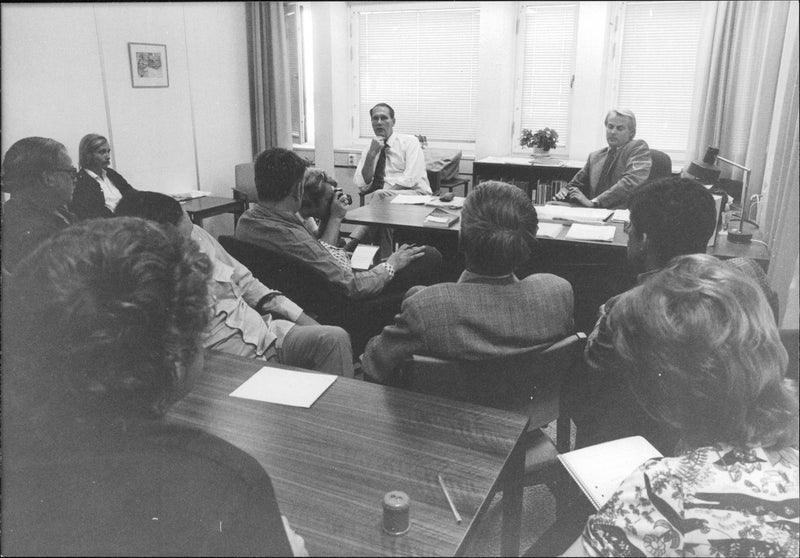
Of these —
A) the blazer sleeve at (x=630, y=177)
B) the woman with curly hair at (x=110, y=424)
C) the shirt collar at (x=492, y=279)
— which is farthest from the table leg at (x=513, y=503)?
the blazer sleeve at (x=630, y=177)

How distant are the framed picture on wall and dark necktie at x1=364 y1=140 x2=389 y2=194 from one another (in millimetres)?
1752

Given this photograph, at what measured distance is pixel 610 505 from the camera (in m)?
0.90

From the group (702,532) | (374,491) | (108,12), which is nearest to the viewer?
(702,532)

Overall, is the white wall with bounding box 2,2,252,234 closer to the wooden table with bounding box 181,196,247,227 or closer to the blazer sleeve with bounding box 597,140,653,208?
the wooden table with bounding box 181,196,247,227

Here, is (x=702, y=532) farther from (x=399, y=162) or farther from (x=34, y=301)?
(x=399, y=162)

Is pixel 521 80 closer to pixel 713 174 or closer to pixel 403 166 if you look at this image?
pixel 403 166

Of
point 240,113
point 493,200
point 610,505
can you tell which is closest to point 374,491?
point 610,505

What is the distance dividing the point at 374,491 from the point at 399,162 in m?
4.20

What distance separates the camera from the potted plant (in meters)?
5.16

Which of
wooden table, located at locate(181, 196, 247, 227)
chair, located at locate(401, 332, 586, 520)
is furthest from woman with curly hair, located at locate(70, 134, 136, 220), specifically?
chair, located at locate(401, 332, 586, 520)

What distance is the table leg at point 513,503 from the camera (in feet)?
3.94

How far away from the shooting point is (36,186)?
1670 mm

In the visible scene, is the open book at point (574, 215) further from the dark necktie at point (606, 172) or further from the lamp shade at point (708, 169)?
the dark necktie at point (606, 172)

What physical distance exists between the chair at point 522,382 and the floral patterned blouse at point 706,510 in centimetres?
51
